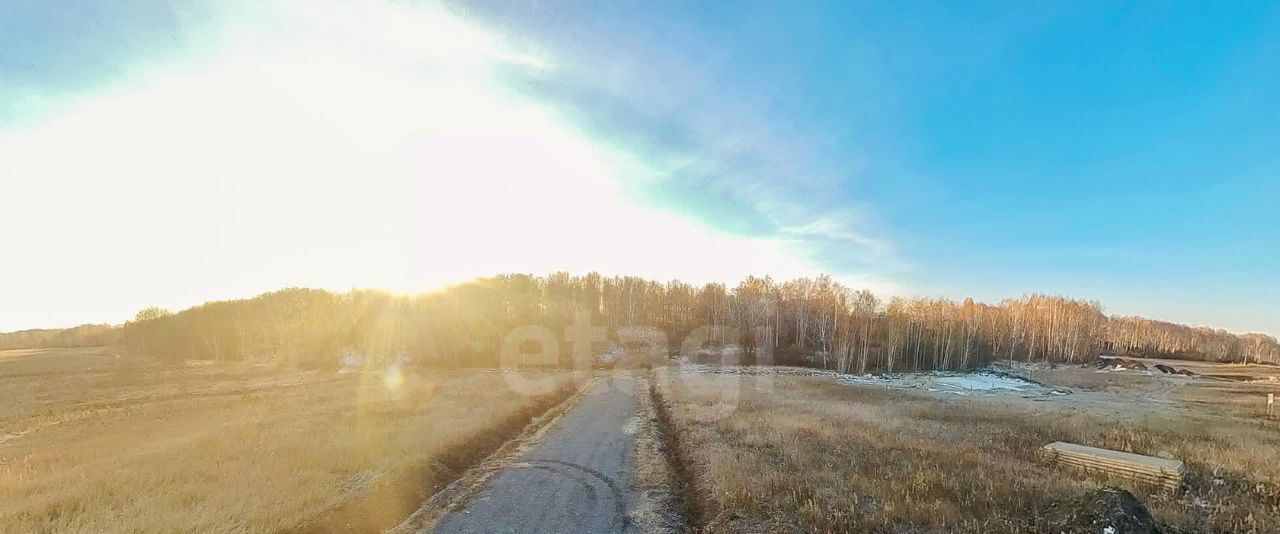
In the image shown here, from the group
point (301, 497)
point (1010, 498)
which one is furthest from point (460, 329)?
point (1010, 498)

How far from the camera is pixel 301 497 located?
40.2 ft

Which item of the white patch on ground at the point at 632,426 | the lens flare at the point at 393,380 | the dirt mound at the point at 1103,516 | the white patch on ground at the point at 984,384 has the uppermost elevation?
the dirt mound at the point at 1103,516

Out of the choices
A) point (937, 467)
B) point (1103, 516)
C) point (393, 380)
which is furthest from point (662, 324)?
point (1103, 516)

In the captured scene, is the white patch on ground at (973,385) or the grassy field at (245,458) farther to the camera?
the white patch on ground at (973,385)

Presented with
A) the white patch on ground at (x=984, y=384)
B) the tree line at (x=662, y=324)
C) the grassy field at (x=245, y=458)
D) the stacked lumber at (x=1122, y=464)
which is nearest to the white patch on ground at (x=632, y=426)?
the grassy field at (x=245, y=458)

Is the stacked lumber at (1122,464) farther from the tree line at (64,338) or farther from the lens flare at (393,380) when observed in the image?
the tree line at (64,338)

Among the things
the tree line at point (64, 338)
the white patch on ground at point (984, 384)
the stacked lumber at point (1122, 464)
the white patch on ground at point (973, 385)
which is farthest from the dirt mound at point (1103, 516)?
the tree line at point (64, 338)

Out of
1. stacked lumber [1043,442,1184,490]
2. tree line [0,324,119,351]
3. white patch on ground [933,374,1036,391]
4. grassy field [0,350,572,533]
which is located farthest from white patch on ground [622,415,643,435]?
tree line [0,324,119,351]

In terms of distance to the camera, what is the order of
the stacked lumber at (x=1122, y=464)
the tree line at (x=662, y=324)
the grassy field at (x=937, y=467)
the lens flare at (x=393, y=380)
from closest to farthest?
1. the grassy field at (x=937, y=467)
2. the stacked lumber at (x=1122, y=464)
3. the lens flare at (x=393, y=380)
4. the tree line at (x=662, y=324)

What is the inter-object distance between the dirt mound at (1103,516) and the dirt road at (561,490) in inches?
345

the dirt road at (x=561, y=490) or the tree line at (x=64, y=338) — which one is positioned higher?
the dirt road at (x=561, y=490)

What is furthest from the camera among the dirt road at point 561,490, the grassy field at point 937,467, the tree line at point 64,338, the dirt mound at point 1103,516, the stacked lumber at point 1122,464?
the tree line at point 64,338

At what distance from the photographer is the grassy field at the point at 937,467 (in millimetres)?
11195

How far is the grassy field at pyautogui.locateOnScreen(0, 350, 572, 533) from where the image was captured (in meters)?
11.2
